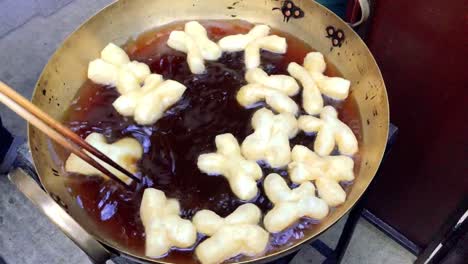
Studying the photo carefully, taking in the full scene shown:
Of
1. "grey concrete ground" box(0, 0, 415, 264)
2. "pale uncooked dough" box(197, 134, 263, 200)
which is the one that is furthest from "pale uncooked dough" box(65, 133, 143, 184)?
"grey concrete ground" box(0, 0, 415, 264)

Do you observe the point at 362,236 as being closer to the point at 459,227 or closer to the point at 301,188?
the point at 459,227

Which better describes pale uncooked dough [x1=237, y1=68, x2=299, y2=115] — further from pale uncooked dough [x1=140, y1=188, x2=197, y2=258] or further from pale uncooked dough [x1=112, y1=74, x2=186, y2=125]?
pale uncooked dough [x1=140, y1=188, x2=197, y2=258]

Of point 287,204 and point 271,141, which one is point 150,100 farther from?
point 287,204

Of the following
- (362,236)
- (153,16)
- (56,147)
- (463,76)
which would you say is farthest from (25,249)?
(463,76)

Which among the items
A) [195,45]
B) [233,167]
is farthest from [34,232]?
[233,167]

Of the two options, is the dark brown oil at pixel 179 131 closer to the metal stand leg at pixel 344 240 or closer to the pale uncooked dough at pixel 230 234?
the pale uncooked dough at pixel 230 234
